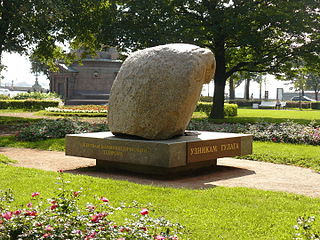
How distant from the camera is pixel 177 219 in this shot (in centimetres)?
627

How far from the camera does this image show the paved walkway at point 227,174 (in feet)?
30.5

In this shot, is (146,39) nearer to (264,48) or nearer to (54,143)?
(264,48)

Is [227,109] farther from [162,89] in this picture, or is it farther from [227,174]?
[162,89]

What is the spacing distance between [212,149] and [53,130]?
8.47 meters

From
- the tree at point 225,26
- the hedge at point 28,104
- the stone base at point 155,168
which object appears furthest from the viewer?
the hedge at point 28,104

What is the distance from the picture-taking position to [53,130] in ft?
57.3

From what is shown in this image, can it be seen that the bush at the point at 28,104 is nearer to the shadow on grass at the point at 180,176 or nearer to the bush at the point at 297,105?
the shadow on grass at the point at 180,176

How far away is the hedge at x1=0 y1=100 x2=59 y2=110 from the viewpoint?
3947 centimetres

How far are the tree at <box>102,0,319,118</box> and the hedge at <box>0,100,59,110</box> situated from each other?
51.3 feet

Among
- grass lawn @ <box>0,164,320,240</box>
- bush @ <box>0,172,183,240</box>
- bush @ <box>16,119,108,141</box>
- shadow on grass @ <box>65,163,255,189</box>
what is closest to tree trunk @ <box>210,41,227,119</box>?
bush @ <box>16,119,108,141</box>

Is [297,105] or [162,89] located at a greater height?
[162,89]

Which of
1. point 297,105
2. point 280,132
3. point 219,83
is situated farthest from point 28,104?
point 297,105

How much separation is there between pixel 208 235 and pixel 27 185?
12.8ft

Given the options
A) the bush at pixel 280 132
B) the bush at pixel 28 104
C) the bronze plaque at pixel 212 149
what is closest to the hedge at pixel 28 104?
the bush at pixel 28 104
